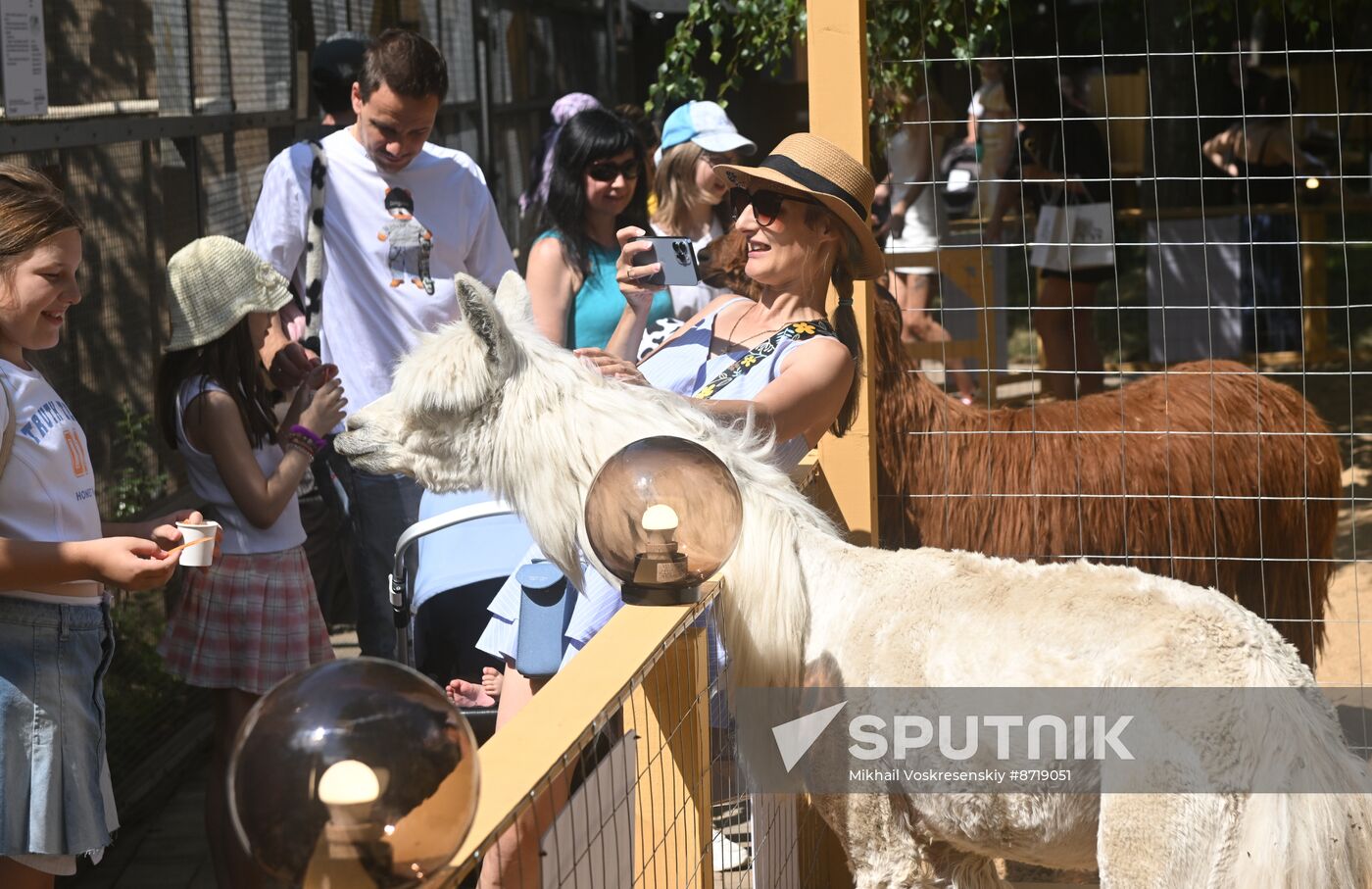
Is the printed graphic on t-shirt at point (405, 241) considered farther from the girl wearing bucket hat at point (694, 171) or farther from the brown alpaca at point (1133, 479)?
the brown alpaca at point (1133, 479)

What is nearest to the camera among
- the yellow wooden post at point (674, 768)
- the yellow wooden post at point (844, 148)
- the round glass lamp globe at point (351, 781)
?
the round glass lamp globe at point (351, 781)

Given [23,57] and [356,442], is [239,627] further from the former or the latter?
[23,57]

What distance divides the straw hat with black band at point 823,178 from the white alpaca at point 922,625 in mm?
692

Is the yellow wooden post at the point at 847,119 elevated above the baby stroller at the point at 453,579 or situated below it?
above

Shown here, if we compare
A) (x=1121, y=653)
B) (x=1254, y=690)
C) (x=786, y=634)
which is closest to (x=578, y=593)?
(x=786, y=634)

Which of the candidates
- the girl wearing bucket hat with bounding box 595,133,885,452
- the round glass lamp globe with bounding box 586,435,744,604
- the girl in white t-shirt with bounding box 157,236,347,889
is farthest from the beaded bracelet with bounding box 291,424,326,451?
the round glass lamp globe with bounding box 586,435,744,604

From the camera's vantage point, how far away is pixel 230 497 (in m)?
3.93

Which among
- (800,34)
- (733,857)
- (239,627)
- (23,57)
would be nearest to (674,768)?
(733,857)

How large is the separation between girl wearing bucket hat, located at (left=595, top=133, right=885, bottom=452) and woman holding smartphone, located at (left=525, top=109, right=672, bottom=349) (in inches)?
42.7

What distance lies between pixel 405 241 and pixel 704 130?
184 centimetres

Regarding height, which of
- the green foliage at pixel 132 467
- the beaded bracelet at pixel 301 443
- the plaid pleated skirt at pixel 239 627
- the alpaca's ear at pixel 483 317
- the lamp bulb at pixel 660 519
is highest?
the alpaca's ear at pixel 483 317

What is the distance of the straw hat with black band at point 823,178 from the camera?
3365 mm

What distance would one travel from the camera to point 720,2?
7.95 m

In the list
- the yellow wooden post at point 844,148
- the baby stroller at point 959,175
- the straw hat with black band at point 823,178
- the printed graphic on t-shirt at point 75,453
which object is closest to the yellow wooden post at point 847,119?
the yellow wooden post at point 844,148
